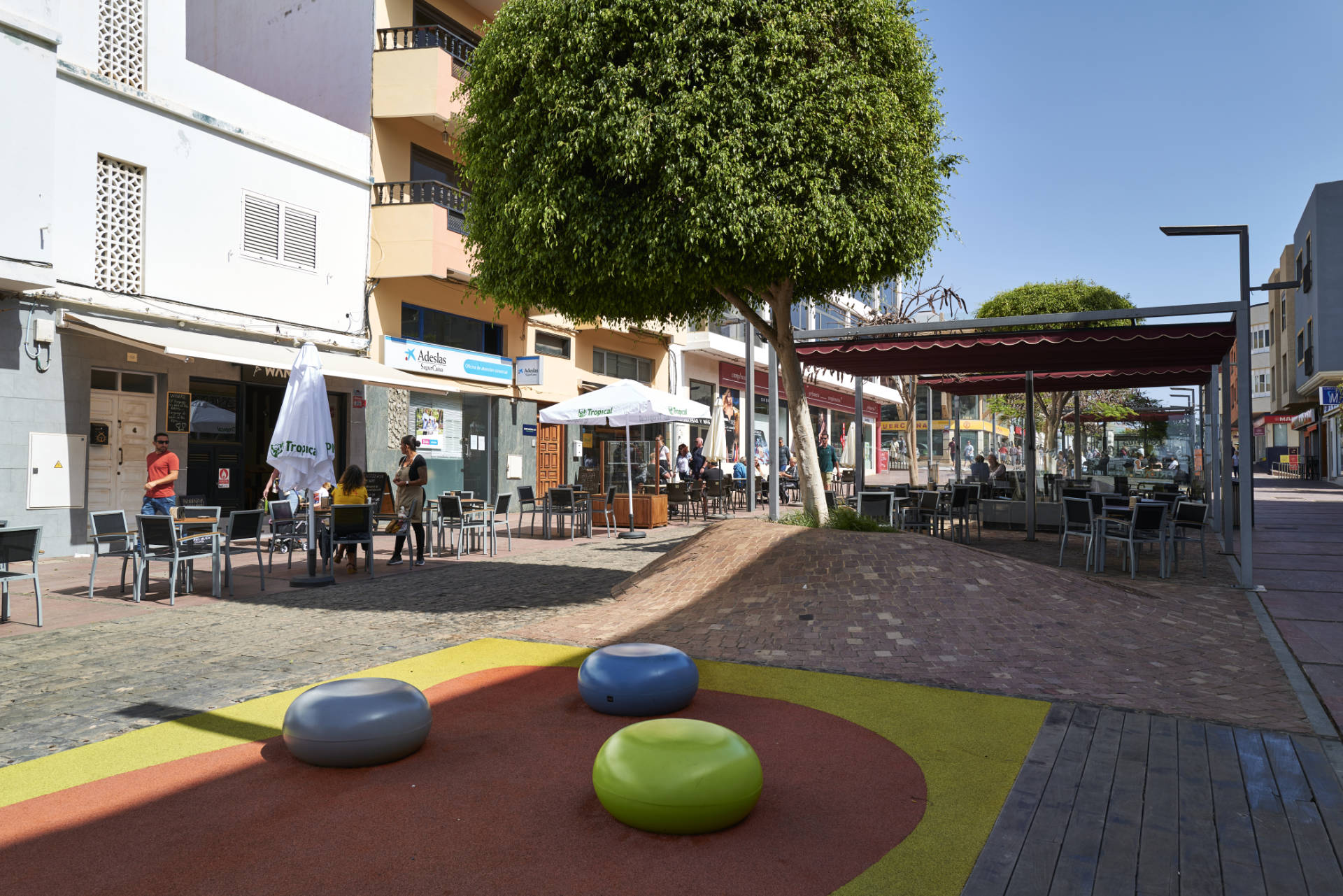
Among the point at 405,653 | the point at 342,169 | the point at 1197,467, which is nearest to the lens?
the point at 405,653

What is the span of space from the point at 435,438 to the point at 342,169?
613 centimetres

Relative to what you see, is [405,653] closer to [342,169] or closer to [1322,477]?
[342,169]

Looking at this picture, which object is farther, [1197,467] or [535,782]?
[1197,467]

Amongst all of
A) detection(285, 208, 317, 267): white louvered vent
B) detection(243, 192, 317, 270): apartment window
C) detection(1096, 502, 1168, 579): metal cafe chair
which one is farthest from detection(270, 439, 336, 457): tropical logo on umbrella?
detection(1096, 502, 1168, 579): metal cafe chair

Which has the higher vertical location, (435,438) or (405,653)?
(435,438)

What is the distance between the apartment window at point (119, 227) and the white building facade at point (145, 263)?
3 centimetres

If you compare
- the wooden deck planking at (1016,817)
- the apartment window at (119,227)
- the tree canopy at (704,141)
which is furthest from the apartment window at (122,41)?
the wooden deck planking at (1016,817)

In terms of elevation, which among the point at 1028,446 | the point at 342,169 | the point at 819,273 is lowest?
the point at 1028,446

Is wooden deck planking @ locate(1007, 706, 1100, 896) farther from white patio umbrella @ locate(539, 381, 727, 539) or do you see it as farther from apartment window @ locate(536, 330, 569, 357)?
apartment window @ locate(536, 330, 569, 357)

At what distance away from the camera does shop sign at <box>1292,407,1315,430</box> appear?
4705 cm

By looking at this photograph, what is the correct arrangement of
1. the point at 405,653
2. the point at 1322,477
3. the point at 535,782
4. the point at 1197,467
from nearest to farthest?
the point at 535,782 → the point at 405,653 → the point at 1197,467 → the point at 1322,477

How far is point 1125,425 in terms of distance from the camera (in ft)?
116

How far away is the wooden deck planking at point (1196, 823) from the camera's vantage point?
296 centimetres

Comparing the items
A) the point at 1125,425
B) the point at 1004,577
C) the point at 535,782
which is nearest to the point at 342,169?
the point at 1004,577
